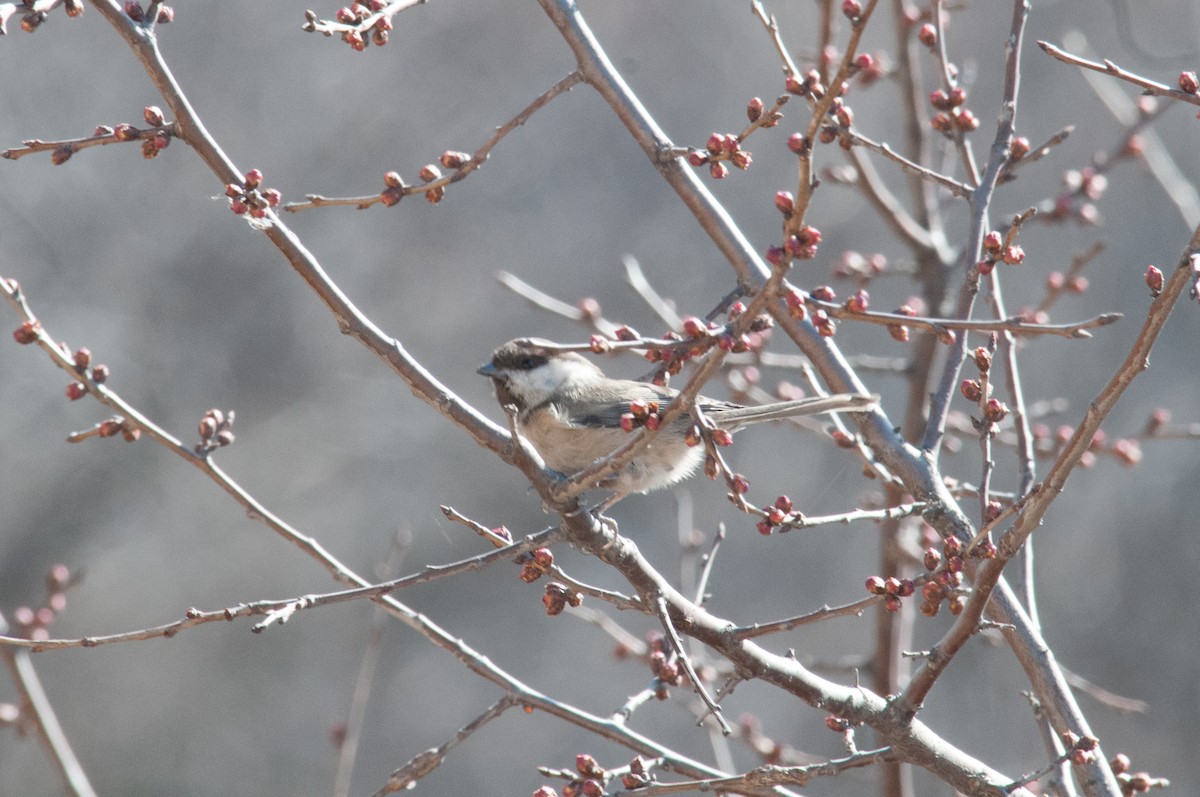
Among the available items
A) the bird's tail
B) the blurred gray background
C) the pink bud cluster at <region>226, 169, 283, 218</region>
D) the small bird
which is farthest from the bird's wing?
the blurred gray background

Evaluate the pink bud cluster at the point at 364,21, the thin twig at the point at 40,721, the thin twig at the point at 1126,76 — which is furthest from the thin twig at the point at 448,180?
the thin twig at the point at 40,721

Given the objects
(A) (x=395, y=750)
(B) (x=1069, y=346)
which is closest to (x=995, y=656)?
(B) (x=1069, y=346)

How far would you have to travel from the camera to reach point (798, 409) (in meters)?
2.81

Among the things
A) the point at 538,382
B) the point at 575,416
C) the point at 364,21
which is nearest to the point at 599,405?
the point at 575,416

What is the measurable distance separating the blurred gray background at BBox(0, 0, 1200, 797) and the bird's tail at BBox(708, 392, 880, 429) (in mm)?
5140

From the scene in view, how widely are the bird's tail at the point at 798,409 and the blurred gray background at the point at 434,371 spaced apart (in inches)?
202

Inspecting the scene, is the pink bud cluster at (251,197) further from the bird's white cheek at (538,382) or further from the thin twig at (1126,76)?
the bird's white cheek at (538,382)

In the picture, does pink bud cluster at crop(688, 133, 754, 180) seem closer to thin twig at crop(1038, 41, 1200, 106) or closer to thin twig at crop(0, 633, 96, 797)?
thin twig at crop(1038, 41, 1200, 106)

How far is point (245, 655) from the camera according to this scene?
9383mm

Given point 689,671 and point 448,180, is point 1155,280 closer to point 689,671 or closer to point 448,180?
point 689,671

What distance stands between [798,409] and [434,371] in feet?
24.2

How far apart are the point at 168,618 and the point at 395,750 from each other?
2.23 meters

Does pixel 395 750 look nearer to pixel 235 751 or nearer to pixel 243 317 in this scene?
pixel 235 751

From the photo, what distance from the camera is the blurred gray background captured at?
9.08 meters
